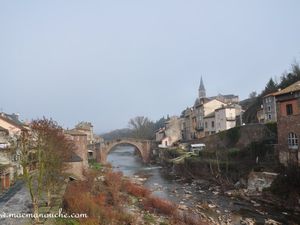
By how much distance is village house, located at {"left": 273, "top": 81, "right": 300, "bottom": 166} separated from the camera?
2638 cm

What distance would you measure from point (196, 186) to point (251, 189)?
7.67 meters

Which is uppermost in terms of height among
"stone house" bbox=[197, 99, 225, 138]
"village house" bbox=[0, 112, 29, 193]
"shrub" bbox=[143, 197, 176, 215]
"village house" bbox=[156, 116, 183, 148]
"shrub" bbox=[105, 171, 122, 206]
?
"stone house" bbox=[197, 99, 225, 138]

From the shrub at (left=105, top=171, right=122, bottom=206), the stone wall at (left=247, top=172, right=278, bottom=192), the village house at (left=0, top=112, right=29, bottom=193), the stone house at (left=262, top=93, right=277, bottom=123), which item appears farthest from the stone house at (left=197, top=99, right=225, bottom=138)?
the village house at (left=0, top=112, right=29, bottom=193)

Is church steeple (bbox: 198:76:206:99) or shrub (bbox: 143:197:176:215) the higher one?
church steeple (bbox: 198:76:206:99)

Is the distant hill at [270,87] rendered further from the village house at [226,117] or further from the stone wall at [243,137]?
the stone wall at [243,137]

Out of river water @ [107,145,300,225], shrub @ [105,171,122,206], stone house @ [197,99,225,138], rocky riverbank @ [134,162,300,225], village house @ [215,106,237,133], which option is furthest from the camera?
stone house @ [197,99,225,138]

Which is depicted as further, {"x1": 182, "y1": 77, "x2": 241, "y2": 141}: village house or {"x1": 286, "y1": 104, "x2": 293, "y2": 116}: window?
{"x1": 182, "y1": 77, "x2": 241, "y2": 141}: village house

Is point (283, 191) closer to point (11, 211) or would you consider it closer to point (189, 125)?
point (11, 211)

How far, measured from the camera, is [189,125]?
7038 cm

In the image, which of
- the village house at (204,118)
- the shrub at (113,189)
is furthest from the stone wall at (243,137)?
the shrub at (113,189)

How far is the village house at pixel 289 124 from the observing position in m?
26.4

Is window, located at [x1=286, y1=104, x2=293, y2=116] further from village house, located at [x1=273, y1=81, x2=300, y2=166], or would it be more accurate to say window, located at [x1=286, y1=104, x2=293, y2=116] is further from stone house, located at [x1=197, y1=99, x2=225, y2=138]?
stone house, located at [x1=197, y1=99, x2=225, y2=138]

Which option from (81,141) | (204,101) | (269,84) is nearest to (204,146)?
(204,101)

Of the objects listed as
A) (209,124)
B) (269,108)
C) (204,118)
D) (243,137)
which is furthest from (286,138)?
(204,118)
